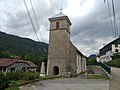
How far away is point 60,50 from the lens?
30.9m

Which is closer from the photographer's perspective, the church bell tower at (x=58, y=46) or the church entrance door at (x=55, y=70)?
the church bell tower at (x=58, y=46)

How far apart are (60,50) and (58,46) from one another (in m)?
0.98

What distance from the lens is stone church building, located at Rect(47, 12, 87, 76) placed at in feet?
99.3

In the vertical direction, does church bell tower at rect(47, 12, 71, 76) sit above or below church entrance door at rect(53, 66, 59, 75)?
above

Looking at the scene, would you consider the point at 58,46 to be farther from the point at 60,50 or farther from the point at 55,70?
the point at 55,70

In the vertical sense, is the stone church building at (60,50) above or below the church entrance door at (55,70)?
above

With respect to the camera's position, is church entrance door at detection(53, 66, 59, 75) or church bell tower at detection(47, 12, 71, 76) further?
church entrance door at detection(53, 66, 59, 75)

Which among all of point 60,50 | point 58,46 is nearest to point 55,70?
point 60,50

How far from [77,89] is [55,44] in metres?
20.1

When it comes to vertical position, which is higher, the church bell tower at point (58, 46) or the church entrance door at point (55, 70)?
the church bell tower at point (58, 46)

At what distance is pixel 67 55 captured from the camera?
31047 millimetres

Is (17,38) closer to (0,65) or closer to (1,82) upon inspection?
(0,65)

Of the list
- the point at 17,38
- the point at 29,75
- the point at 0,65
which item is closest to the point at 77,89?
the point at 29,75

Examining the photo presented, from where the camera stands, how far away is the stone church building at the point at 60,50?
99.3ft
